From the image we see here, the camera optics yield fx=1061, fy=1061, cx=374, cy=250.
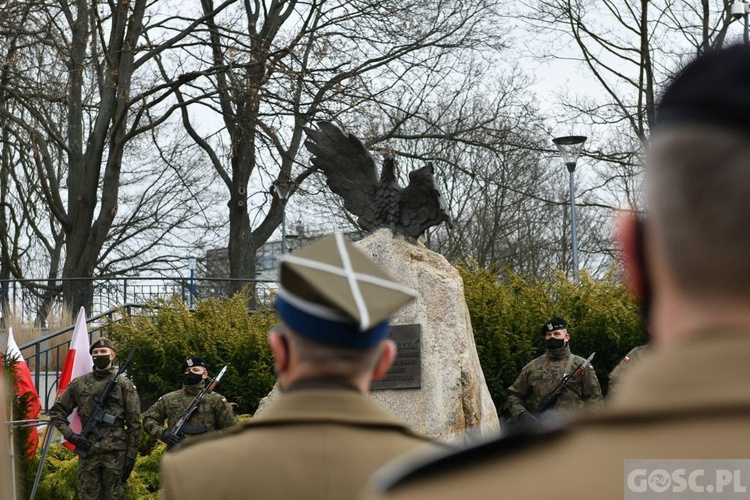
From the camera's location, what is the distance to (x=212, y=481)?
5.94 feet

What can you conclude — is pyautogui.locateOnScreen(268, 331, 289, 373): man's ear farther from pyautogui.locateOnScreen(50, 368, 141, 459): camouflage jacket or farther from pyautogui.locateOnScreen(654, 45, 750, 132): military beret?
pyautogui.locateOnScreen(50, 368, 141, 459): camouflage jacket

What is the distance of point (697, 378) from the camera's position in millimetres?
852

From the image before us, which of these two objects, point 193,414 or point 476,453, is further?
point 193,414

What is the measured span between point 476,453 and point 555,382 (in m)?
9.25

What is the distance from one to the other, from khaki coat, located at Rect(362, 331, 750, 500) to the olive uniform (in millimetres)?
9769

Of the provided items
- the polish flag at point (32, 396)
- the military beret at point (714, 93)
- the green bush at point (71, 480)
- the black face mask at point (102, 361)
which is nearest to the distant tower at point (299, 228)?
the green bush at point (71, 480)

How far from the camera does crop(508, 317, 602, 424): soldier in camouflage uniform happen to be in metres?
9.88

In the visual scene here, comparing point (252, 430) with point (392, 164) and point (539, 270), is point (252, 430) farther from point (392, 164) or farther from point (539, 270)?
point (539, 270)

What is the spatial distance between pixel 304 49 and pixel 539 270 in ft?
62.3

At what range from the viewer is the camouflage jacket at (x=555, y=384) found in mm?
9875

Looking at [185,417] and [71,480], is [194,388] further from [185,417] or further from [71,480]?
[71,480]

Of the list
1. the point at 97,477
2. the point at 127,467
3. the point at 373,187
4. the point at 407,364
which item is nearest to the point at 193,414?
the point at 127,467

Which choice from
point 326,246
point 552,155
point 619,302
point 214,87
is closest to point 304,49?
point 214,87

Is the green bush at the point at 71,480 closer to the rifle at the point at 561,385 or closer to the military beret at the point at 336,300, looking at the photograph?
the rifle at the point at 561,385
